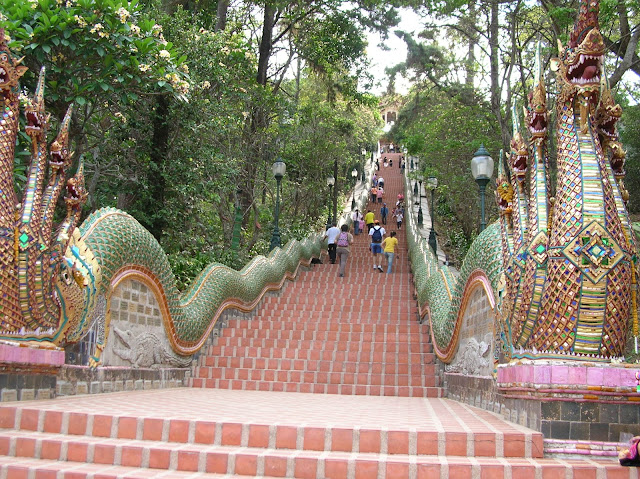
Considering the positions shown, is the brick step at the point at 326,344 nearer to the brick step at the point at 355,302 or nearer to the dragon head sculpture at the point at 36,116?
the brick step at the point at 355,302

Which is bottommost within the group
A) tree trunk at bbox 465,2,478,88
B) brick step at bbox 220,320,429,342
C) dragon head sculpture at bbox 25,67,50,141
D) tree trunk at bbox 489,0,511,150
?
brick step at bbox 220,320,429,342

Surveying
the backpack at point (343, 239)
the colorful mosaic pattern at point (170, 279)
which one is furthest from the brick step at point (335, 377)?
the backpack at point (343, 239)

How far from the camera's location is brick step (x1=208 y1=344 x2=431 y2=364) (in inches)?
349

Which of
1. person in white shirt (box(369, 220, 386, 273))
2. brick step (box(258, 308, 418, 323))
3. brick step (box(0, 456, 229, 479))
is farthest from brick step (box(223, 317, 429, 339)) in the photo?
brick step (box(0, 456, 229, 479))

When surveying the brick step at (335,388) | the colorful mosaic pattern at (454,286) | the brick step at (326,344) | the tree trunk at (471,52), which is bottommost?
the brick step at (335,388)

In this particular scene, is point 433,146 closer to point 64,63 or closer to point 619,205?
point 64,63

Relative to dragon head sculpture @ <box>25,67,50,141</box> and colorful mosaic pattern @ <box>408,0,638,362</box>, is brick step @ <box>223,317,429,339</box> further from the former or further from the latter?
dragon head sculpture @ <box>25,67,50,141</box>

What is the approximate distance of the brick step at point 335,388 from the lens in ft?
26.3

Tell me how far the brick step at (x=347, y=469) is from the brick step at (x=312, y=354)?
16.0ft

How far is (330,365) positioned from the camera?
8.65m

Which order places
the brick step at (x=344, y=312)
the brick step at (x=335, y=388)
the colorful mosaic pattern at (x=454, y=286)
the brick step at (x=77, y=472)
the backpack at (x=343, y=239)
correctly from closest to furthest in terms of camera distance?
1. the brick step at (x=77, y=472)
2. the colorful mosaic pattern at (x=454, y=286)
3. the brick step at (x=335, y=388)
4. the brick step at (x=344, y=312)
5. the backpack at (x=343, y=239)

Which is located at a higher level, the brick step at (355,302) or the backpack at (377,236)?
the backpack at (377,236)

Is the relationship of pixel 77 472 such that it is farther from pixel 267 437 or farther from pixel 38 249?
pixel 38 249

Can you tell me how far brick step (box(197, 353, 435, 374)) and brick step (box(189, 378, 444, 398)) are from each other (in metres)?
0.44
